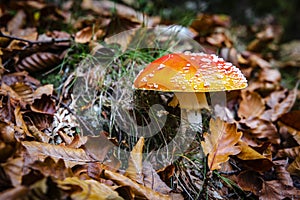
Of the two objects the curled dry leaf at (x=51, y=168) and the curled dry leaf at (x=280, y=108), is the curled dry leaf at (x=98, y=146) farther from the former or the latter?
the curled dry leaf at (x=280, y=108)

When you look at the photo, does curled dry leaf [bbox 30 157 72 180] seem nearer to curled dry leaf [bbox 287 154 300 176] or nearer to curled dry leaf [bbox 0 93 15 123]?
curled dry leaf [bbox 0 93 15 123]

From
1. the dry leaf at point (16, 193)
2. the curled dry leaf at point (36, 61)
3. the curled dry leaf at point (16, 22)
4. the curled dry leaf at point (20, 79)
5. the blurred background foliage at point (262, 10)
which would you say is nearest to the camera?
the dry leaf at point (16, 193)

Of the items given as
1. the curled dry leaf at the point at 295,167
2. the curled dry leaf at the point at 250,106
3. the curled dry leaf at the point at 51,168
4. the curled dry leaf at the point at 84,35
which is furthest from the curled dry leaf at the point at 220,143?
the curled dry leaf at the point at 84,35

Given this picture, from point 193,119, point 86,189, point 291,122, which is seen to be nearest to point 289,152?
point 291,122

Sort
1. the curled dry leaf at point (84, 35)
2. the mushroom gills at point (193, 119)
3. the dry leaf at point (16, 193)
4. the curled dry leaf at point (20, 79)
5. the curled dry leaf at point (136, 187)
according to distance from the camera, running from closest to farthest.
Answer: the dry leaf at point (16, 193) → the curled dry leaf at point (136, 187) → the mushroom gills at point (193, 119) → the curled dry leaf at point (20, 79) → the curled dry leaf at point (84, 35)

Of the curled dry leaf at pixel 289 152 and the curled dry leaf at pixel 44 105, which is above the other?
the curled dry leaf at pixel 44 105

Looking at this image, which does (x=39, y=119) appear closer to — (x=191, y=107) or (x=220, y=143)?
(x=191, y=107)

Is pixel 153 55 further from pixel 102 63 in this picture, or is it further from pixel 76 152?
pixel 76 152
